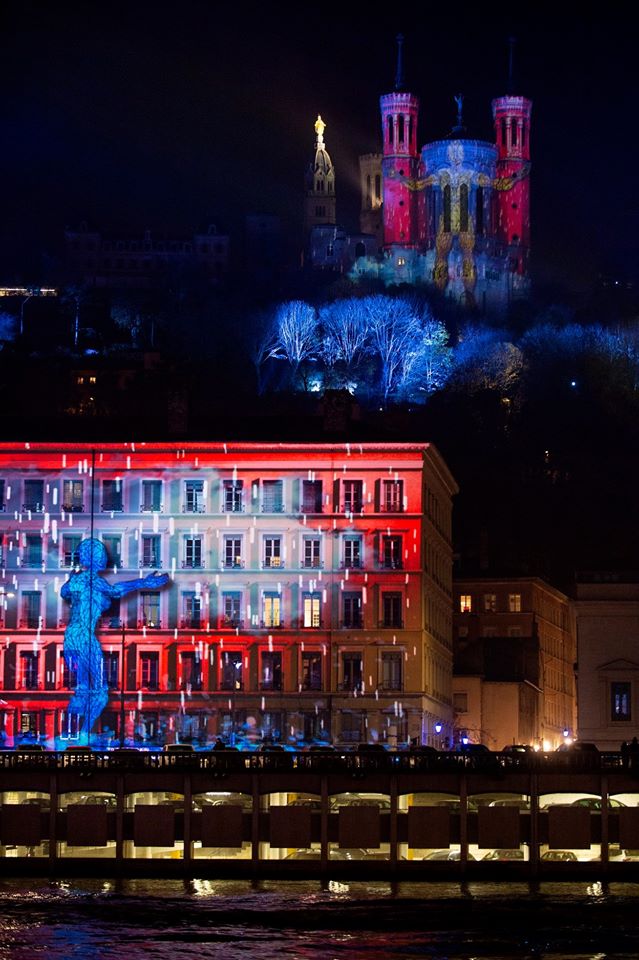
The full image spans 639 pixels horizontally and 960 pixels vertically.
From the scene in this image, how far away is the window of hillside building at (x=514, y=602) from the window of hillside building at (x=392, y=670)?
37.9 m

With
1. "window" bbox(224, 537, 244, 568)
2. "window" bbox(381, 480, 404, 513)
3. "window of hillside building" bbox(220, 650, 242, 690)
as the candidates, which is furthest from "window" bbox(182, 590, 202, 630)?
"window" bbox(381, 480, 404, 513)

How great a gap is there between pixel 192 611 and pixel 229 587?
2.45m

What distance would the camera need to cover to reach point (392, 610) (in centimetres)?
13500

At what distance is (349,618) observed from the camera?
13512 cm

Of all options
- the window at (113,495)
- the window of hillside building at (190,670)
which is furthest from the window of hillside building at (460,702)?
the window at (113,495)

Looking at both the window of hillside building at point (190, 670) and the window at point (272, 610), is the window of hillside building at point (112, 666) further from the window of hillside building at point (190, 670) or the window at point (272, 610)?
the window at point (272, 610)

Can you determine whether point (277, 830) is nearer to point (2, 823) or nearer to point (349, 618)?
point (2, 823)

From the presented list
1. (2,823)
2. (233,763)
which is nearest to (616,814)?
(233,763)

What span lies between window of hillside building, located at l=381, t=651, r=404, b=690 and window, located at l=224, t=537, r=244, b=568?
9824 mm

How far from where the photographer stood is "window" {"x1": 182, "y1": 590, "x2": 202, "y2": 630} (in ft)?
445

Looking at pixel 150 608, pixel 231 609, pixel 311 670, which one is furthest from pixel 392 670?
pixel 150 608

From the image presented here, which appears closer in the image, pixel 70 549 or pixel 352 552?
pixel 352 552

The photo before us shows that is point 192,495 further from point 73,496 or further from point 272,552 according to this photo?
point 73,496

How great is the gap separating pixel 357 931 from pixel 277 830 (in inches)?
507
